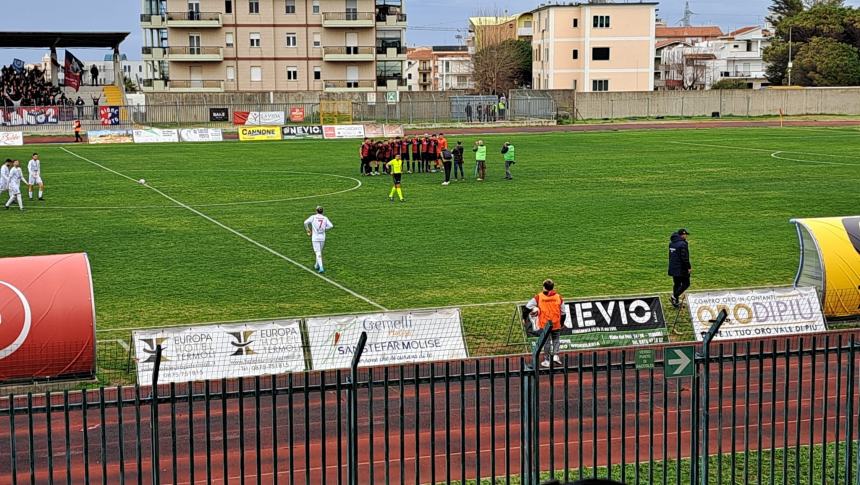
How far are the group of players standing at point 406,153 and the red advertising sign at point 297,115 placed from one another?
2996cm

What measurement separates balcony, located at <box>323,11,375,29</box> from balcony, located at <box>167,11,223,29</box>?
9.08m

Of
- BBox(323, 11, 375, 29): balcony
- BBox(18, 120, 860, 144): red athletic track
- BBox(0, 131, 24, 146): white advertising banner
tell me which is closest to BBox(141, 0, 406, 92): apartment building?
BBox(323, 11, 375, 29): balcony

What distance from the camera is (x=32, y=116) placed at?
69.1 meters

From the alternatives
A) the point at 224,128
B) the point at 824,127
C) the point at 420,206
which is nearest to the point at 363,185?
the point at 420,206

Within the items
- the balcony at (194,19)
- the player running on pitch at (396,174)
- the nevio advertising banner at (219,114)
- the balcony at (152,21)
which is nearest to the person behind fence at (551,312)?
the player running on pitch at (396,174)

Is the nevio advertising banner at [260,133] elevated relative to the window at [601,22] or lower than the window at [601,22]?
lower

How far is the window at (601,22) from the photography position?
102000 millimetres

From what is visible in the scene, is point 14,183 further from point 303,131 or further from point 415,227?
point 303,131

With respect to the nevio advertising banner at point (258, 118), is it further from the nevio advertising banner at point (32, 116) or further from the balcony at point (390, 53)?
the balcony at point (390, 53)

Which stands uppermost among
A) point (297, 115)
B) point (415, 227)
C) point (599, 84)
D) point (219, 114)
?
point (599, 84)

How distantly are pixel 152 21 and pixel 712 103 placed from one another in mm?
46983

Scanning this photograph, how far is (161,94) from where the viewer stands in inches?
3494

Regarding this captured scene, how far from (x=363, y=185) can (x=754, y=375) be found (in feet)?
88.7

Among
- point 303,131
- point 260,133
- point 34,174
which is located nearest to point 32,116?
point 260,133
